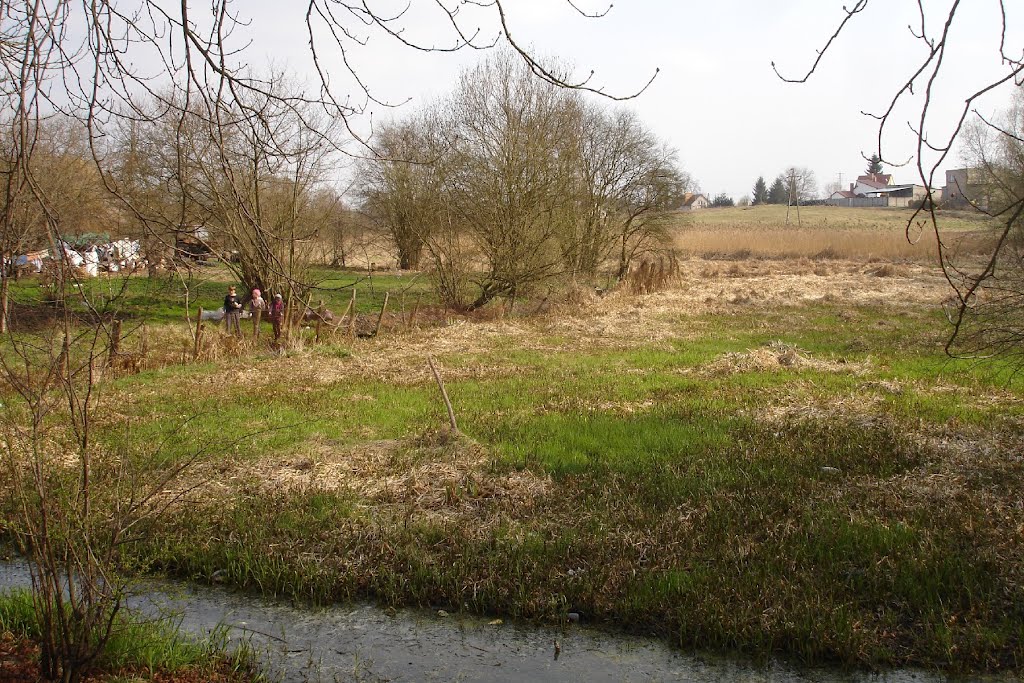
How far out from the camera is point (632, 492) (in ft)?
22.4

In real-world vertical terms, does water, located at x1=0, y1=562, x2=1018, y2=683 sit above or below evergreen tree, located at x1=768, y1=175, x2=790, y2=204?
below

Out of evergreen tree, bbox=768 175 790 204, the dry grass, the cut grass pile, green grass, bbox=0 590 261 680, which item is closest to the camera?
green grass, bbox=0 590 261 680

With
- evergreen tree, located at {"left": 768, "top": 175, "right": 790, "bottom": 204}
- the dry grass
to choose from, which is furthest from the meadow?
evergreen tree, located at {"left": 768, "top": 175, "right": 790, "bottom": 204}

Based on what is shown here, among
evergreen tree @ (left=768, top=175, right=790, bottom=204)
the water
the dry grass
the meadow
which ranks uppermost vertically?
evergreen tree @ (left=768, top=175, right=790, bottom=204)

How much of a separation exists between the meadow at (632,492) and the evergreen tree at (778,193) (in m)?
89.9

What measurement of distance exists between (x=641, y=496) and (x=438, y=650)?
97.7 inches

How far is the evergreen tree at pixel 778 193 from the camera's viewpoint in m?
98.0

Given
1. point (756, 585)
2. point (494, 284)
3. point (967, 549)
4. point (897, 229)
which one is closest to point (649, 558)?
point (756, 585)

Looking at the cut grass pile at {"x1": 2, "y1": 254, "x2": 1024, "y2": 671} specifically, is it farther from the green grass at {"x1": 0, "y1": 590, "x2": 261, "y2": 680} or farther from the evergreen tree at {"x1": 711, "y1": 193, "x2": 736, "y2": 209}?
the evergreen tree at {"x1": 711, "y1": 193, "x2": 736, "y2": 209}

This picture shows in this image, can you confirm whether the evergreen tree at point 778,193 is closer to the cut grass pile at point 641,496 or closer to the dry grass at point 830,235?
the dry grass at point 830,235

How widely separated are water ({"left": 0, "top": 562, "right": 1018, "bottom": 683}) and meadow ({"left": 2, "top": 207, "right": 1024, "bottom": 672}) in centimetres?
16

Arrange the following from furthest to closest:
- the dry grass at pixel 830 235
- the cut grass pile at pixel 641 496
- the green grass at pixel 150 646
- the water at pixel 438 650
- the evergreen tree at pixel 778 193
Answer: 1. the evergreen tree at pixel 778 193
2. the dry grass at pixel 830 235
3. the cut grass pile at pixel 641 496
4. the water at pixel 438 650
5. the green grass at pixel 150 646

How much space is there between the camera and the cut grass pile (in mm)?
5039

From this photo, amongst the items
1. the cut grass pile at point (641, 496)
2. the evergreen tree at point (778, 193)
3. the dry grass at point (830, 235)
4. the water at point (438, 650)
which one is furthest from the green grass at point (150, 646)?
the evergreen tree at point (778, 193)
